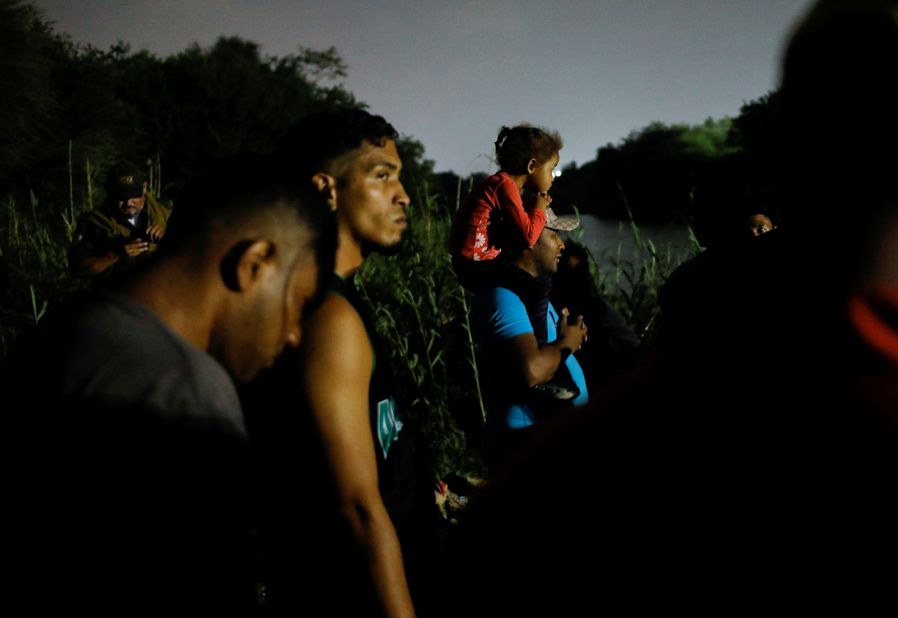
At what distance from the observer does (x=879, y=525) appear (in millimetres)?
490

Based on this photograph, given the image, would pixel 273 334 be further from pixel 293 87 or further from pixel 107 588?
pixel 293 87

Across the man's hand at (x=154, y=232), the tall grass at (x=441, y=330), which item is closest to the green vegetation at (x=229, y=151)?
the tall grass at (x=441, y=330)

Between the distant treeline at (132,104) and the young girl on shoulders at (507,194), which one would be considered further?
the distant treeline at (132,104)

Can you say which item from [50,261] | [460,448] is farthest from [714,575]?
[50,261]

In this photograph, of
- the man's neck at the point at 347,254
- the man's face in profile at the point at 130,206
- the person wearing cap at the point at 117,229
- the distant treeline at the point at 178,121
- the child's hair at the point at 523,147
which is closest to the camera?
the man's neck at the point at 347,254

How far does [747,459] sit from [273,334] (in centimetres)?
93

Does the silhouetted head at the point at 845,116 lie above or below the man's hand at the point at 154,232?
below

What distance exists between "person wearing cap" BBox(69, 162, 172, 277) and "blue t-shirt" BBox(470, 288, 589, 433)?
3067mm

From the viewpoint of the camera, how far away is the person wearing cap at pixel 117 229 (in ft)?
14.4

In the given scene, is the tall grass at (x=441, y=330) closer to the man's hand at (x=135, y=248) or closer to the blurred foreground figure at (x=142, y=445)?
the man's hand at (x=135, y=248)

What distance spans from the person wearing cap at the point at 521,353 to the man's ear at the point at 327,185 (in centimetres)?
78

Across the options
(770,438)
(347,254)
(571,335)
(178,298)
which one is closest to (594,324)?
(571,335)

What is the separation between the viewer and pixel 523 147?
3.65 m

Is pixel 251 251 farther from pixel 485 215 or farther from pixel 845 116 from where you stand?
pixel 485 215
